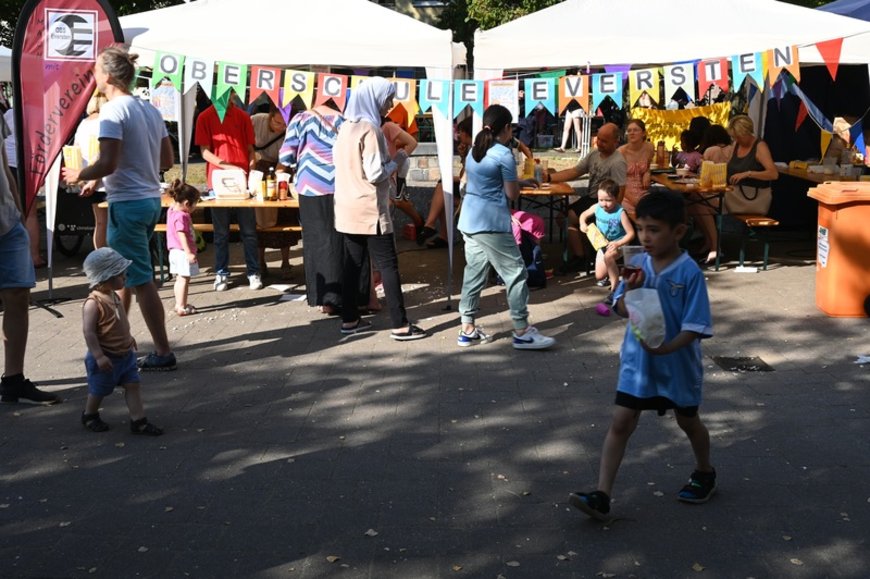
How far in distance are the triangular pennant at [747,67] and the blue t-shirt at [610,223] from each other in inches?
64.5

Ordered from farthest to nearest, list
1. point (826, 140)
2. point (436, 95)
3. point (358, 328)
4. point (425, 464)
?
point (826, 140), point (436, 95), point (358, 328), point (425, 464)

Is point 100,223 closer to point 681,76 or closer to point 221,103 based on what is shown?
point 221,103

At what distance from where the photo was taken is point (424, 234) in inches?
469

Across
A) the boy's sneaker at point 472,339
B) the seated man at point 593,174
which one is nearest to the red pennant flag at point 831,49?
the seated man at point 593,174

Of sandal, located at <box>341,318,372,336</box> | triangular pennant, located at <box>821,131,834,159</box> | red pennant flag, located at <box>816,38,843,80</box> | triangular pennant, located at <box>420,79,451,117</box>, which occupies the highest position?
red pennant flag, located at <box>816,38,843,80</box>

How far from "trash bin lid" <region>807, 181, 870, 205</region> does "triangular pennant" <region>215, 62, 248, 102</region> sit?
16.0ft

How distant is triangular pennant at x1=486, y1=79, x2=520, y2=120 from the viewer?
868 cm

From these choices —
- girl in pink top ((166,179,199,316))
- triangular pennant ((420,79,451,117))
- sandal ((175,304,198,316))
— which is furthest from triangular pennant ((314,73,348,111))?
sandal ((175,304,198,316))

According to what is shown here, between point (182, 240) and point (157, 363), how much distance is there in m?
1.96

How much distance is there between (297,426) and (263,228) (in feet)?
14.5

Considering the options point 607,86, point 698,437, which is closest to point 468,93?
point 607,86

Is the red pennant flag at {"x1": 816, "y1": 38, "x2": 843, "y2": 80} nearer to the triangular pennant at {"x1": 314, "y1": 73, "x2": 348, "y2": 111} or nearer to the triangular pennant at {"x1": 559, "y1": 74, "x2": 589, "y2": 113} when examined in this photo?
the triangular pennant at {"x1": 559, "y1": 74, "x2": 589, "y2": 113}

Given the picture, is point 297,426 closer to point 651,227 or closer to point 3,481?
point 3,481

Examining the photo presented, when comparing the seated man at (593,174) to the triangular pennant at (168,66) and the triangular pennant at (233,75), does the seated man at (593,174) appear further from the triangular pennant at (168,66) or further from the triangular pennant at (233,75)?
the triangular pennant at (168,66)
